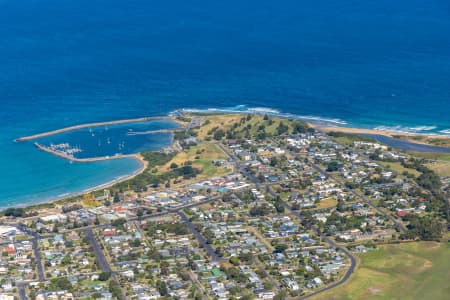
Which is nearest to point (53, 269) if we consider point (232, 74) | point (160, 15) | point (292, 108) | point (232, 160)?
point (232, 160)

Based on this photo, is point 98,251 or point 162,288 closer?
point 162,288

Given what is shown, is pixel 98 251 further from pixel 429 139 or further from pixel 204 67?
pixel 204 67

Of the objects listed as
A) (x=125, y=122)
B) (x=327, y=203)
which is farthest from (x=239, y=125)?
(x=327, y=203)

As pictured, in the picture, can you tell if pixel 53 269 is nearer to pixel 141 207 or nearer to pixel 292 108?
pixel 141 207

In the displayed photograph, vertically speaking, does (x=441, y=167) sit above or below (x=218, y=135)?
below

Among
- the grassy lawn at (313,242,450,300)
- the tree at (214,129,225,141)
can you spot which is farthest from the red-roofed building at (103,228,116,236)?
the tree at (214,129,225,141)
